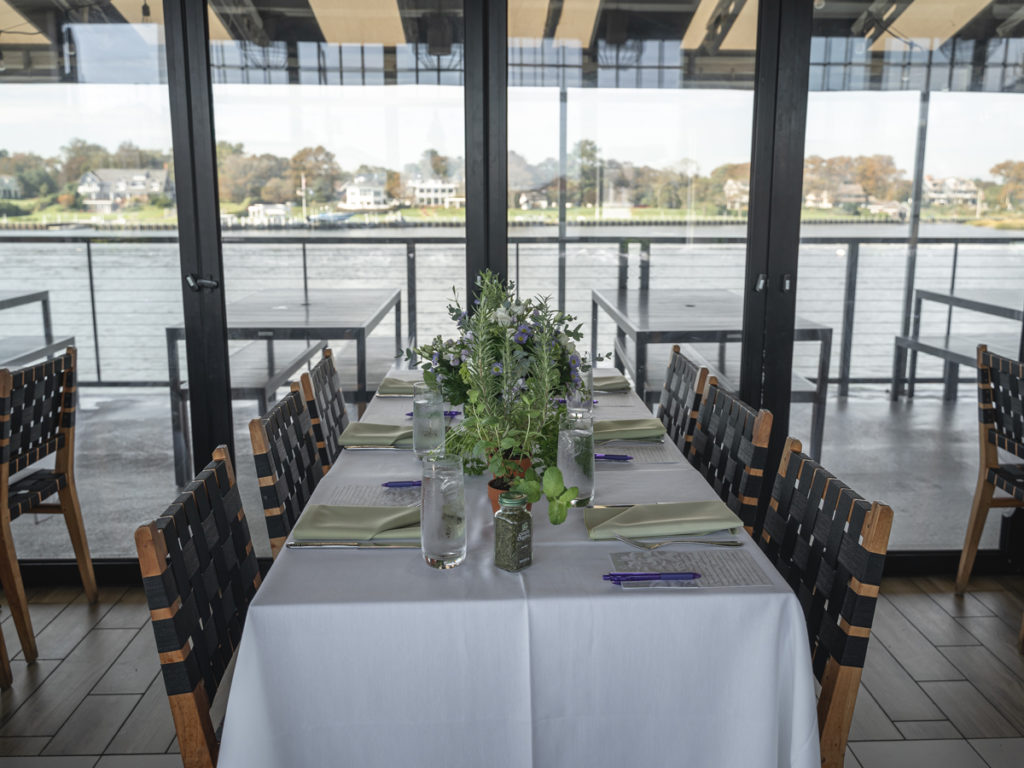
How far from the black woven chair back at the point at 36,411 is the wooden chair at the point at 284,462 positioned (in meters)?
0.92

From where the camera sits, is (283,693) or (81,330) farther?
(81,330)

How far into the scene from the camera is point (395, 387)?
3.22 m

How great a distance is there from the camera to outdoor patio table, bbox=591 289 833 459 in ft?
12.0

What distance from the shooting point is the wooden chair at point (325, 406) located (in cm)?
294


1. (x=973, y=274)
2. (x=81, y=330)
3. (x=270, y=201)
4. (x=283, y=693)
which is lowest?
(x=283, y=693)

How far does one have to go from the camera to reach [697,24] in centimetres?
343

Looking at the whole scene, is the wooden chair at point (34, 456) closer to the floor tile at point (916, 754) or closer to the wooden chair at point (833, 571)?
the wooden chair at point (833, 571)

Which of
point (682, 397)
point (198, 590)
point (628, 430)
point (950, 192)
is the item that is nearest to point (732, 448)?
point (628, 430)

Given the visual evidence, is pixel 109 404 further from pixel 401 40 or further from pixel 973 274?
pixel 973 274

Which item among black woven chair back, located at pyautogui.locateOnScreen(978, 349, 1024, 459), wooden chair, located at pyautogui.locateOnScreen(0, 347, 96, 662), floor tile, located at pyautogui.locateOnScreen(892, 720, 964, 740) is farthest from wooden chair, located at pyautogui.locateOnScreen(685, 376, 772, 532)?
wooden chair, located at pyautogui.locateOnScreen(0, 347, 96, 662)

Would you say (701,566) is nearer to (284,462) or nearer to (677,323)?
(284,462)

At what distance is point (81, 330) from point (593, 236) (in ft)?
6.68

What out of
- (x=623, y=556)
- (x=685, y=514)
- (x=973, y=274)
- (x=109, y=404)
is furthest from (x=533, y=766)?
(x=973, y=274)

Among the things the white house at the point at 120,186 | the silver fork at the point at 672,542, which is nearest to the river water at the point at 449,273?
the white house at the point at 120,186
